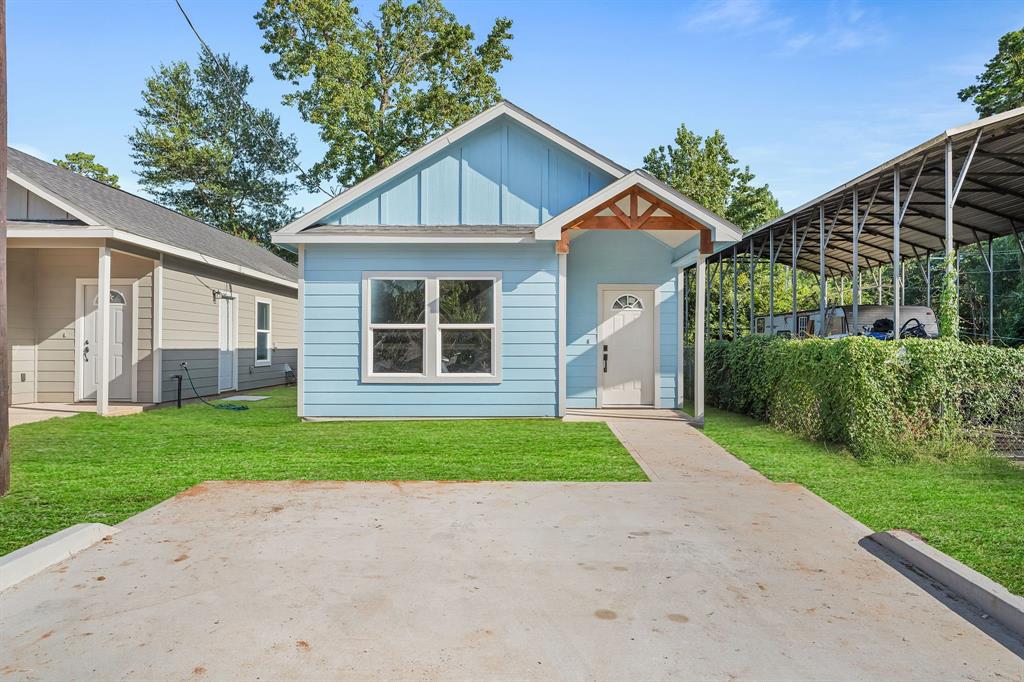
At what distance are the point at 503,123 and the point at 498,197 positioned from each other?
1279mm

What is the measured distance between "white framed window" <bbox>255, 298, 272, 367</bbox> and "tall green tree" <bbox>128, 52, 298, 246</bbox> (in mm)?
20475

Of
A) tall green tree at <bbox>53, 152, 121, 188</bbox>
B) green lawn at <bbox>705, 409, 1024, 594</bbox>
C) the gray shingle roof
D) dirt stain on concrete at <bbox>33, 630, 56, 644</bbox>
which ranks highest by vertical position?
tall green tree at <bbox>53, 152, 121, 188</bbox>

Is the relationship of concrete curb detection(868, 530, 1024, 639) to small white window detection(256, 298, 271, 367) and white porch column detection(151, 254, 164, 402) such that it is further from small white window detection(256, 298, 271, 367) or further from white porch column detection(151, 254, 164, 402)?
small white window detection(256, 298, 271, 367)

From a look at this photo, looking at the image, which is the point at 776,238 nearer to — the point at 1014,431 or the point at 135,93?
the point at 1014,431

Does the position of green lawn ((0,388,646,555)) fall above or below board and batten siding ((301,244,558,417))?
below

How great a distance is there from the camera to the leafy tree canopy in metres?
27.2

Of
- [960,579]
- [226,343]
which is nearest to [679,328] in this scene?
[960,579]

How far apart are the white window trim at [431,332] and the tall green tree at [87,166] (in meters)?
32.0

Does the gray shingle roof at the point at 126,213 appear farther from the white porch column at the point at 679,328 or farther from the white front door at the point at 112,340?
the white porch column at the point at 679,328

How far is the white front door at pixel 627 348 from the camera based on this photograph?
11250 millimetres

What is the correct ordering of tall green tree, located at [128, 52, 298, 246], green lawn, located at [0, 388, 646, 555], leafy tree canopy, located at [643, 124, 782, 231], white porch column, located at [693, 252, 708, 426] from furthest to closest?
1. tall green tree, located at [128, 52, 298, 246]
2. leafy tree canopy, located at [643, 124, 782, 231]
3. white porch column, located at [693, 252, 708, 426]
4. green lawn, located at [0, 388, 646, 555]

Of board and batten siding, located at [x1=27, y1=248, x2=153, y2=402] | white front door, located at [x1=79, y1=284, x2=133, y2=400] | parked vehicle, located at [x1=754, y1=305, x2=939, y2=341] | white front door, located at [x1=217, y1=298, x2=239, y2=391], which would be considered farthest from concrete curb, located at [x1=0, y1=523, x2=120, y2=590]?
white front door, located at [x1=217, y1=298, x2=239, y2=391]

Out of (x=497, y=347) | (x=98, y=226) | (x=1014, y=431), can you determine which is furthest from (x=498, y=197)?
(x=1014, y=431)

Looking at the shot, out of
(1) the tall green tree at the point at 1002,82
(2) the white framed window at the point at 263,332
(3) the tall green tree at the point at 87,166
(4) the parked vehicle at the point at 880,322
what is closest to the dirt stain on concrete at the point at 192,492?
(4) the parked vehicle at the point at 880,322
